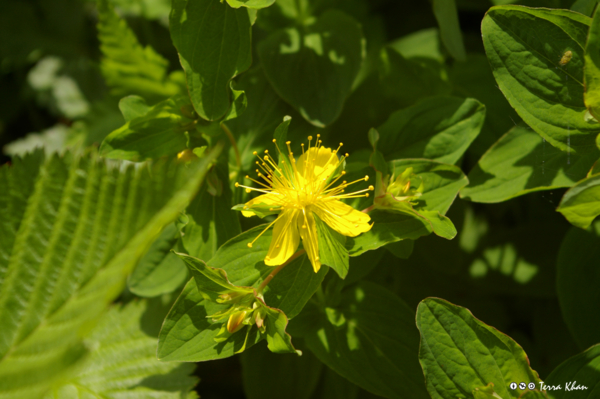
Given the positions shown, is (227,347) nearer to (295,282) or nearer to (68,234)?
(295,282)

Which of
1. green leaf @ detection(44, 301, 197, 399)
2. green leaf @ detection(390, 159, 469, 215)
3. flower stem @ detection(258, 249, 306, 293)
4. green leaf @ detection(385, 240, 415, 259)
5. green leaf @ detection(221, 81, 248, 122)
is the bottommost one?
green leaf @ detection(44, 301, 197, 399)

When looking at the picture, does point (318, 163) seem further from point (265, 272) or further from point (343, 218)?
point (265, 272)

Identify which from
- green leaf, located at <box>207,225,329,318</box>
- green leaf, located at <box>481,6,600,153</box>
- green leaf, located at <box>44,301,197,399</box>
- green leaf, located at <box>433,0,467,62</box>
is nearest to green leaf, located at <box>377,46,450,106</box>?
green leaf, located at <box>433,0,467,62</box>

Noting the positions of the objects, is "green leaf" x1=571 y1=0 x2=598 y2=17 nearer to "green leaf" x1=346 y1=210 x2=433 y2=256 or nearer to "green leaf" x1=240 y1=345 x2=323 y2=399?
"green leaf" x1=346 y1=210 x2=433 y2=256

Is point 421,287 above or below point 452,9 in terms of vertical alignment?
below

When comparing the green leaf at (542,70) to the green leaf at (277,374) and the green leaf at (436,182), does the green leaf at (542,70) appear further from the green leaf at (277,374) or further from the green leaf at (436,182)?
the green leaf at (277,374)

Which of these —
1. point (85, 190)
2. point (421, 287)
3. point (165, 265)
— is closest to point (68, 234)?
point (85, 190)

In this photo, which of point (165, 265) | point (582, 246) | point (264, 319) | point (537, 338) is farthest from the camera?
point (537, 338)
